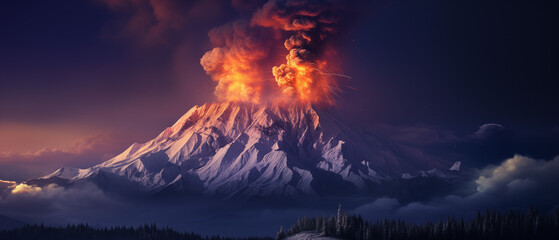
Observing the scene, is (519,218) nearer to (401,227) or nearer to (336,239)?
(401,227)

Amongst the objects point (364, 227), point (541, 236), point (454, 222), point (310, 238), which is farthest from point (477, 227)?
point (310, 238)

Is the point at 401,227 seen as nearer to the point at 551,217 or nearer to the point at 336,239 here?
the point at 336,239

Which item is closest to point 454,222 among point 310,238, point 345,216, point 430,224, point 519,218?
point 430,224

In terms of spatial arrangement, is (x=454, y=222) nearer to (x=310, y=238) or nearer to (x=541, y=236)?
(x=541, y=236)

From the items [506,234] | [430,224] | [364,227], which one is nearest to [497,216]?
[506,234]

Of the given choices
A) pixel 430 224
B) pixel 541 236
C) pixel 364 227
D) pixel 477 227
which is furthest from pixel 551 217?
pixel 364 227

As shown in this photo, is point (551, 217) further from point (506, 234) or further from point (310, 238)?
point (310, 238)
